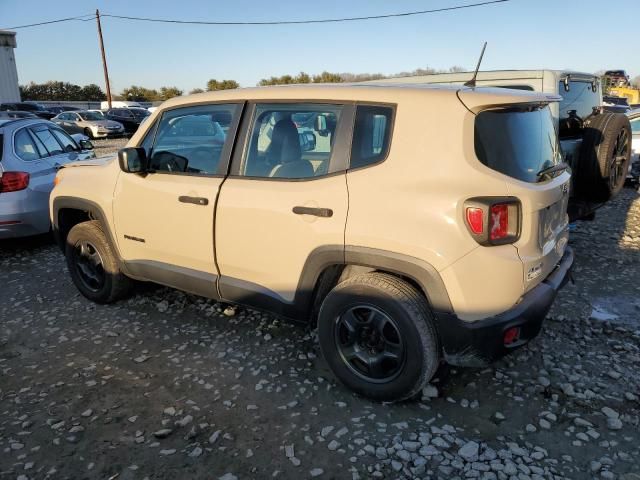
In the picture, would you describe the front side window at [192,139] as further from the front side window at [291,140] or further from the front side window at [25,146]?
the front side window at [25,146]

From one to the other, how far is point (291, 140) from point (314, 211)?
0.60m

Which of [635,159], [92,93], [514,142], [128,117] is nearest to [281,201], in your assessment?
[514,142]

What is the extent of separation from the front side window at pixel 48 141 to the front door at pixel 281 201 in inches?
172

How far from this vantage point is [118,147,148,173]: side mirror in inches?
143

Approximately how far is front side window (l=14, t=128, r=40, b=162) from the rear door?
18.1ft

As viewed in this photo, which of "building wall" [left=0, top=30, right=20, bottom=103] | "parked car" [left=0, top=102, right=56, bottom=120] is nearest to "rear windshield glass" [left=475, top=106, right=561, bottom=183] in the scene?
"parked car" [left=0, top=102, right=56, bottom=120]

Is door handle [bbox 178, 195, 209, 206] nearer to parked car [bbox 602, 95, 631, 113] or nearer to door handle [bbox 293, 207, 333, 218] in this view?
door handle [bbox 293, 207, 333, 218]

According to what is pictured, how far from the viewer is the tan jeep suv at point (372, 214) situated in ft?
8.30

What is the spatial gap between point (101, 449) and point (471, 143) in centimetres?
249

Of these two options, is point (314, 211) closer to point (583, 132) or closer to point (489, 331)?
point (489, 331)

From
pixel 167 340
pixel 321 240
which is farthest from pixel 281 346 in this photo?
pixel 321 240

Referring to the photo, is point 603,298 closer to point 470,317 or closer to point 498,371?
point 498,371

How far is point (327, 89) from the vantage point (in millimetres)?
3035

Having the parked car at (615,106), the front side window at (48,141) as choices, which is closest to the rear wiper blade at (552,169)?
the parked car at (615,106)
